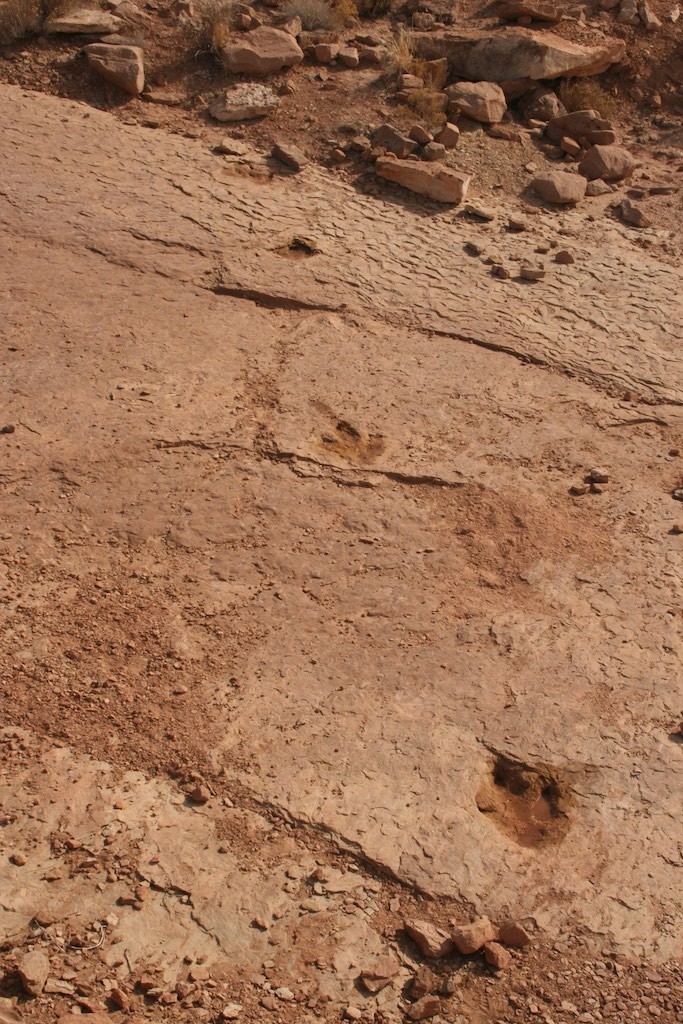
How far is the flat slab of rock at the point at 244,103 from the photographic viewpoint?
19.1 ft

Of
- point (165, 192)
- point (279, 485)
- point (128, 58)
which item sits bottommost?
point (279, 485)

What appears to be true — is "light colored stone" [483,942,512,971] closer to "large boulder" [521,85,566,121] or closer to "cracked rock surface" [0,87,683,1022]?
"cracked rock surface" [0,87,683,1022]

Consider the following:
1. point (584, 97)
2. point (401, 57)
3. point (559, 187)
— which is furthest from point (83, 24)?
point (584, 97)

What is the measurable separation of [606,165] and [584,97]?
83 cm

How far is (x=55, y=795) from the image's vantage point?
8.93 feet

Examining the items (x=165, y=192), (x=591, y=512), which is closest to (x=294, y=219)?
(x=165, y=192)

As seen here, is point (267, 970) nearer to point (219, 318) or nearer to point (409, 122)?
point (219, 318)

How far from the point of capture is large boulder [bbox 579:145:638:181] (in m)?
5.94

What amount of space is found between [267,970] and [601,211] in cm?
460

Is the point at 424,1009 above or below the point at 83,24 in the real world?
below

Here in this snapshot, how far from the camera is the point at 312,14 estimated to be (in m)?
6.52

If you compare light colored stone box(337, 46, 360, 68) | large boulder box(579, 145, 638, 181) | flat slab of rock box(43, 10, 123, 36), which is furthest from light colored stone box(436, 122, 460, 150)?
flat slab of rock box(43, 10, 123, 36)

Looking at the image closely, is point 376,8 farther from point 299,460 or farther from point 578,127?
point 299,460

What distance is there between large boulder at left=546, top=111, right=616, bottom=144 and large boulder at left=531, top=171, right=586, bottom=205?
563mm
